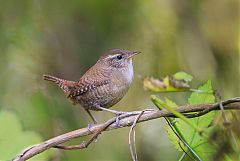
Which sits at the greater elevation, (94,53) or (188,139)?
(94,53)

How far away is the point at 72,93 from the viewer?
2.70m

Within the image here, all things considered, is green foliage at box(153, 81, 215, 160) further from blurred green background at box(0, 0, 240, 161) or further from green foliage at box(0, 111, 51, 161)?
blurred green background at box(0, 0, 240, 161)

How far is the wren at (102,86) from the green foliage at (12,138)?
0.57 meters

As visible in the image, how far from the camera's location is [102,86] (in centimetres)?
263

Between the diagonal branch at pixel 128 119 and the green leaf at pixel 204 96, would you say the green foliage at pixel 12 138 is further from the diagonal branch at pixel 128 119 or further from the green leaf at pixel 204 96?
the green leaf at pixel 204 96

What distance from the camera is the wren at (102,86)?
255cm

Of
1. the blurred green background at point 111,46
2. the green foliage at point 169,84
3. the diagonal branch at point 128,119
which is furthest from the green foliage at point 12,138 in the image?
the blurred green background at point 111,46

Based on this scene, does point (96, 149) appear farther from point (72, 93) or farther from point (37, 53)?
point (72, 93)

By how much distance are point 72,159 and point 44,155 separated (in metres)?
1.57

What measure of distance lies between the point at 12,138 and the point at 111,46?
2.54 meters

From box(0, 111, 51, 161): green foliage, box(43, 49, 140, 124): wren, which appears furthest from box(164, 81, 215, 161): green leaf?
box(43, 49, 140, 124): wren

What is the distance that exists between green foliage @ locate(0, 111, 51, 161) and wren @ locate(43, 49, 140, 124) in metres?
0.57

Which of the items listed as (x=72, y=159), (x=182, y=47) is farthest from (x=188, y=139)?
(x=182, y=47)

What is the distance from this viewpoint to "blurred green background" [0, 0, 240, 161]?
3.89 meters
